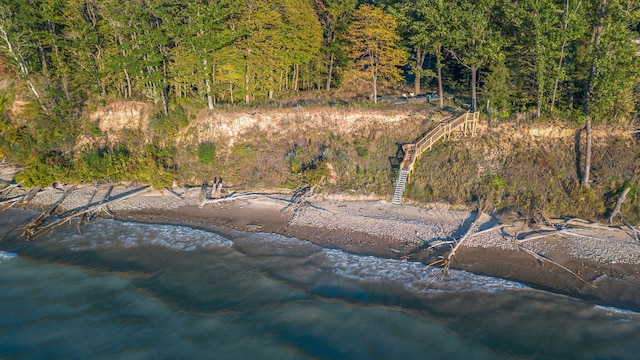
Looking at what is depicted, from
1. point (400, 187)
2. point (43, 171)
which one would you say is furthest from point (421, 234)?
point (43, 171)

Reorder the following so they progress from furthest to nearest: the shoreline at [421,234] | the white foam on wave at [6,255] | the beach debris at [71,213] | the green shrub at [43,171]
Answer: the green shrub at [43,171] → the beach debris at [71,213] → the white foam on wave at [6,255] → the shoreline at [421,234]

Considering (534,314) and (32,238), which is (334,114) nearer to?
(534,314)

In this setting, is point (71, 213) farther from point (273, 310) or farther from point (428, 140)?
point (428, 140)

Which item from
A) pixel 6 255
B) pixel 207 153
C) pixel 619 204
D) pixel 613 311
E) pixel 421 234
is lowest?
pixel 6 255

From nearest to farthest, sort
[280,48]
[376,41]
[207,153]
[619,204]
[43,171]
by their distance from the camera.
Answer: [619,204] < [43,171] < [207,153] < [376,41] < [280,48]

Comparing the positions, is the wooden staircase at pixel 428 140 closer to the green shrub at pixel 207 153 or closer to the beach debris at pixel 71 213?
the green shrub at pixel 207 153

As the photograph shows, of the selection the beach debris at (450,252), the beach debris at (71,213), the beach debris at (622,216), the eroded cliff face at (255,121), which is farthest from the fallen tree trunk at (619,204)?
the beach debris at (71,213)
